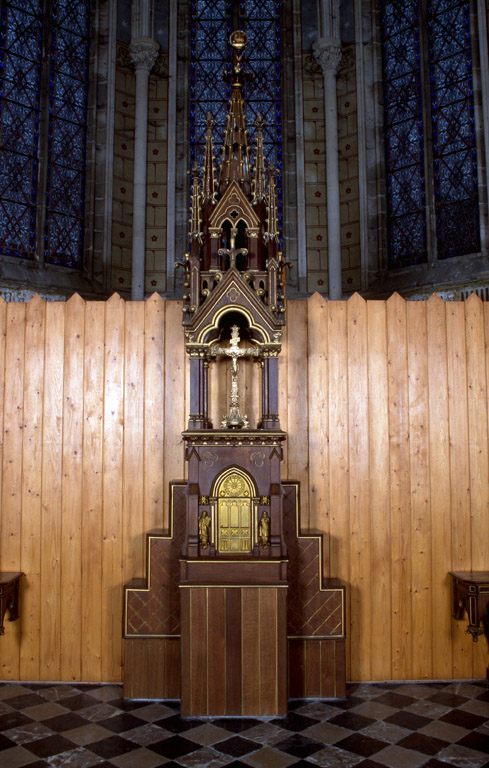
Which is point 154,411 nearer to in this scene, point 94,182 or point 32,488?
point 32,488

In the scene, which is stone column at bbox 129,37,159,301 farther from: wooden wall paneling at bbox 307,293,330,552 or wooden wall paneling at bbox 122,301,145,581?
wooden wall paneling at bbox 307,293,330,552

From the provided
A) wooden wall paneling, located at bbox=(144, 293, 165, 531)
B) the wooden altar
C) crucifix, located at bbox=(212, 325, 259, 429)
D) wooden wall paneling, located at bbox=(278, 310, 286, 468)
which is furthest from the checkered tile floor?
crucifix, located at bbox=(212, 325, 259, 429)

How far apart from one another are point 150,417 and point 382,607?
2181mm

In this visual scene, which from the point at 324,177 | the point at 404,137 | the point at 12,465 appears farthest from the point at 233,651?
the point at 404,137

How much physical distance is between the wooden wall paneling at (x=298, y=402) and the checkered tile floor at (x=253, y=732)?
4.35ft

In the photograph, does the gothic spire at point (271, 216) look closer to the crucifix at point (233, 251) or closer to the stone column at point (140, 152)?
the crucifix at point (233, 251)

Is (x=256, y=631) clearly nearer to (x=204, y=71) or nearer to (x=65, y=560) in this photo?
(x=65, y=560)

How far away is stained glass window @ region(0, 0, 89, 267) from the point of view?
27.6 feet

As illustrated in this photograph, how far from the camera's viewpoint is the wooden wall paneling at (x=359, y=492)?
487 centimetres

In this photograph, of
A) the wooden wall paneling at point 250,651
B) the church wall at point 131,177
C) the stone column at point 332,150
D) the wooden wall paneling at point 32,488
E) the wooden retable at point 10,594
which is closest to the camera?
the wooden wall paneling at point 250,651

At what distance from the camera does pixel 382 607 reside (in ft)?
16.1

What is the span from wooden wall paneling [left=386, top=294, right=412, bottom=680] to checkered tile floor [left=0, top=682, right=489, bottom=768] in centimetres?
34

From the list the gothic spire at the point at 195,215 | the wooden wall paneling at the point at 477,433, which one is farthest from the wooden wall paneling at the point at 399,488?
the gothic spire at the point at 195,215

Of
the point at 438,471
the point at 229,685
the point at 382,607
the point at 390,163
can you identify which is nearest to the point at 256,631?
the point at 229,685
